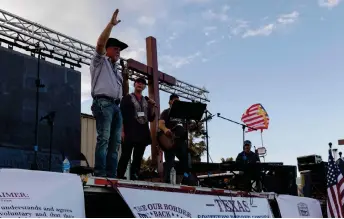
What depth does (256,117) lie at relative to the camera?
45.1ft

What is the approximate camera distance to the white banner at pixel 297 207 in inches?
248

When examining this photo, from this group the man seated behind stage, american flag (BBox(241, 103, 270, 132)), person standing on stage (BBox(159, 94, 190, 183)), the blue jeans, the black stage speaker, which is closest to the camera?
the blue jeans

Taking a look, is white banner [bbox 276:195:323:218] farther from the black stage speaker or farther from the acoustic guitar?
the black stage speaker

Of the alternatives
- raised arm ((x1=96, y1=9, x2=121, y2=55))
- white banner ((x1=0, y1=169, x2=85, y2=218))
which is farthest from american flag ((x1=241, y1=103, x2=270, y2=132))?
white banner ((x1=0, y1=169, x2=85, y2=218))

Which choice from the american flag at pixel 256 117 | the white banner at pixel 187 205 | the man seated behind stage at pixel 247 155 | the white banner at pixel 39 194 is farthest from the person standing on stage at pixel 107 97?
the american flag at pixel 256 117

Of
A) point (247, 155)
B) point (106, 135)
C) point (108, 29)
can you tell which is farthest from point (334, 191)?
point (108, 29)

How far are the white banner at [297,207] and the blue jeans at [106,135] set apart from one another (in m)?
2.74

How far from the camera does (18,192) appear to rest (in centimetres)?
320

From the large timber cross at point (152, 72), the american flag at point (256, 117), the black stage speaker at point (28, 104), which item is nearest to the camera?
the large timber cross at point (152, 72)

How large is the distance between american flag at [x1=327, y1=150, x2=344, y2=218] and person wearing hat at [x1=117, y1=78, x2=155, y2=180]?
3738 millimetres

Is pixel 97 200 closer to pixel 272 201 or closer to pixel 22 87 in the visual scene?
pixel 272 201

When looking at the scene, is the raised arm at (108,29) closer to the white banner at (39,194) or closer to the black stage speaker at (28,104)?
the white banner at (39,194)

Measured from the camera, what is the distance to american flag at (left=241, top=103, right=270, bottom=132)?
13.4 m

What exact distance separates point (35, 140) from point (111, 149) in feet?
12.2
